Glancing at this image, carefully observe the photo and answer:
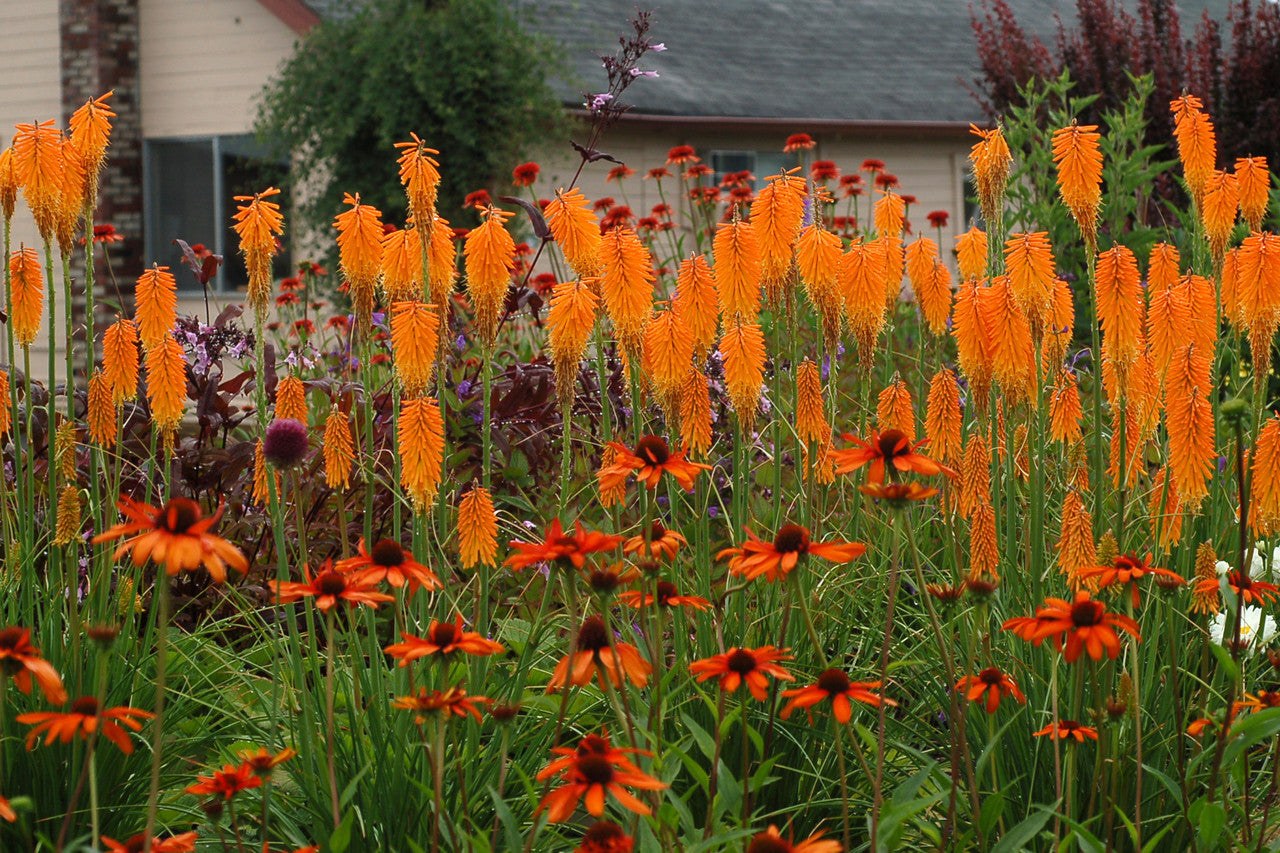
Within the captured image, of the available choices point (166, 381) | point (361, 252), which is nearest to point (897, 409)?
point (361, 252)

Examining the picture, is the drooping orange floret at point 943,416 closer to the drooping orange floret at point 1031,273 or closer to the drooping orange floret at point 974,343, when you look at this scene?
the drooping orange floret at point 974,343

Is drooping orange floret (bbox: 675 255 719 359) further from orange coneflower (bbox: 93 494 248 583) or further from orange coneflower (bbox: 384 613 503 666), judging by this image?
orange coneflower (bbox: 93 494 248 583)

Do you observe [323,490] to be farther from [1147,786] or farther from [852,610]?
[1147,786]

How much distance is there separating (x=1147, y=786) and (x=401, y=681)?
1.42 metres

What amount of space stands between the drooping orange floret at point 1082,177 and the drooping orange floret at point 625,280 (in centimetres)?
90

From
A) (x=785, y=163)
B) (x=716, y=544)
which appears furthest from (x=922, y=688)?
(x=785, y=163)

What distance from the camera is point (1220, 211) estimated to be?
9.09 feet

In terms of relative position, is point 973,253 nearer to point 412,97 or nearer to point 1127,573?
point 1127,573

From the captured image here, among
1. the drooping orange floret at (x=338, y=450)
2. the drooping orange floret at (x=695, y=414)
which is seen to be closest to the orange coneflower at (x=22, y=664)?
the drooping orange floret at (x=338, y=450)

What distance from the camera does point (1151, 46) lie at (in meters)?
9.12

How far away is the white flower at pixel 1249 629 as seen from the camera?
8.32ft

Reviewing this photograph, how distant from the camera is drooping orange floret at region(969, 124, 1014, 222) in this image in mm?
2896

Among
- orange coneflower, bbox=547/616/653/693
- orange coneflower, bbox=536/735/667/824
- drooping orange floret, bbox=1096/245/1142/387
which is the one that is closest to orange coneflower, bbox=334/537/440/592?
orange coneflower, bbox=547/616/653/693

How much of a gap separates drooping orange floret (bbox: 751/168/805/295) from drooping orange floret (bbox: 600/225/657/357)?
0.29 metres
